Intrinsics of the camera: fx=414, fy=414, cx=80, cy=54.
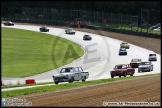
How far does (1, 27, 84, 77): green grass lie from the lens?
50600 mm

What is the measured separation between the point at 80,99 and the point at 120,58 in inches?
1752

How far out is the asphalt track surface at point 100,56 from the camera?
46.6 m

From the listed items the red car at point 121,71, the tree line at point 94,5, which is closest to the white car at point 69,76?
the red car at point 121,71

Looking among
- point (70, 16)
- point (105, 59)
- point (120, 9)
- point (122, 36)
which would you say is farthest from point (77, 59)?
point (120, 9)

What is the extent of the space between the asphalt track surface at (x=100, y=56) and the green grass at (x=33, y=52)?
1784 mm

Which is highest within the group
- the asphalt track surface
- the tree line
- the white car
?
the tree line

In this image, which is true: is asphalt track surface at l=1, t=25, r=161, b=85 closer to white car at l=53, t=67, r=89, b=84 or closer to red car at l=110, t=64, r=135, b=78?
red car at l=110, t=64, r=135, b=78

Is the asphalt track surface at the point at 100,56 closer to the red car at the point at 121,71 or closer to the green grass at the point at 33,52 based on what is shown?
the green grass at the point at 33,52

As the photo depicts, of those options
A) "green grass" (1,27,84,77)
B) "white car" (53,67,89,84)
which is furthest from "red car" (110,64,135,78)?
"green grass" (1,27,84,77)

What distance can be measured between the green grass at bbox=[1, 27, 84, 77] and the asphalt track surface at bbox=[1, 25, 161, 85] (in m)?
1.78

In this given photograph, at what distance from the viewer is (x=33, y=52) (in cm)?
6638

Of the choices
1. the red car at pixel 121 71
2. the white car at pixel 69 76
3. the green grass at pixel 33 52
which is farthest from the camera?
the green grass at pixel 33 52

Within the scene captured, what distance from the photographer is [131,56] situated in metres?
66.8

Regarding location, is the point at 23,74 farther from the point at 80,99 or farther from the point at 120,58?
the point at 80,99
